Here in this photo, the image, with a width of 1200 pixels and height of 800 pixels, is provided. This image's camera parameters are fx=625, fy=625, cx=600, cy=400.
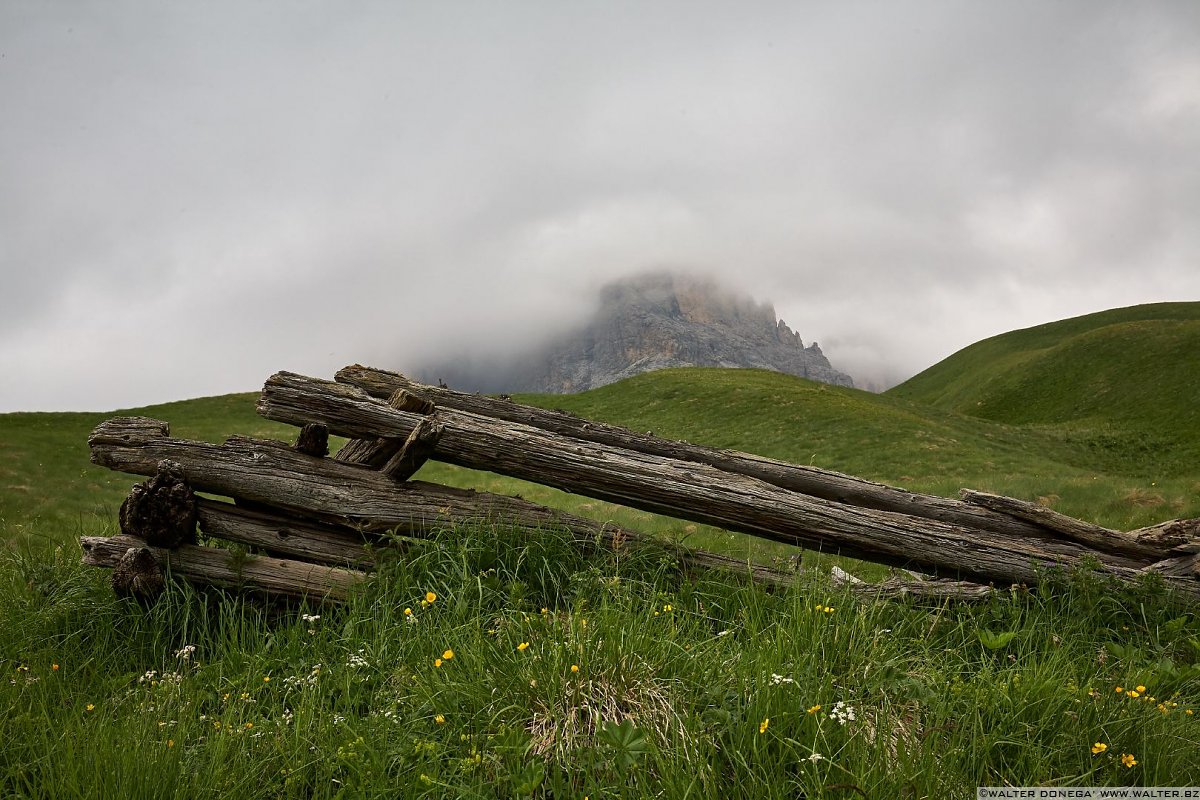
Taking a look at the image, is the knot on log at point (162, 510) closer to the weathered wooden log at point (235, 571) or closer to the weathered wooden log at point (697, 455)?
the weathered wooden log at point (235, 571)

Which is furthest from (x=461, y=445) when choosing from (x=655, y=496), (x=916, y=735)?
(x=916, y=735)

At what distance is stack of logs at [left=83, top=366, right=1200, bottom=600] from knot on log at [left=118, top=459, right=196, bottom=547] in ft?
0.04

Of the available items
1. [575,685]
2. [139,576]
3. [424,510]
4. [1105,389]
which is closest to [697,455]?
[424,510]

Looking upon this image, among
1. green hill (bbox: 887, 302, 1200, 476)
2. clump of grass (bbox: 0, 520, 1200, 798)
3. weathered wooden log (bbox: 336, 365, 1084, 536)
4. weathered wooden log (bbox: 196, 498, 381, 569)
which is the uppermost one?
green hill (bbox: 887, 302, 1200, 476)

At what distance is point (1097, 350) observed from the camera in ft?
160

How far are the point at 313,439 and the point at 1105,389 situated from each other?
52.3 meters

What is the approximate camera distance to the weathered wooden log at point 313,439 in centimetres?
547

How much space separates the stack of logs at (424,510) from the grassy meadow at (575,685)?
29 cm

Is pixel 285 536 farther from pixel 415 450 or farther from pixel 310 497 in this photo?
pixel 415 450

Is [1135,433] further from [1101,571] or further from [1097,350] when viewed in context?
[1101,571]

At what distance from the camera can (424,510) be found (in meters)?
5.47

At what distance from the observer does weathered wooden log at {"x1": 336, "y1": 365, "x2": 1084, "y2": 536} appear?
625 cm

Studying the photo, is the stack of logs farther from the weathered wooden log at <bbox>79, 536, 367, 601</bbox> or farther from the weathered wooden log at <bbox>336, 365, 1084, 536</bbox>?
the weathered wooden log at <bbox>336, 365, 1084, 536</bbox>

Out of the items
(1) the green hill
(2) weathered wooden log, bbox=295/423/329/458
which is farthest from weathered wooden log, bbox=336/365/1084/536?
(1) the green hill
